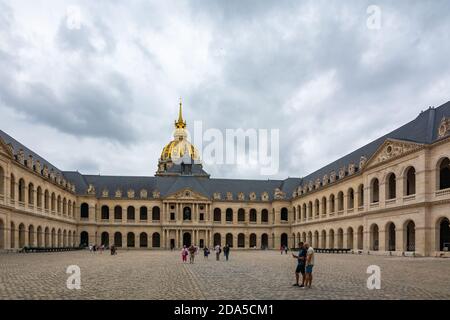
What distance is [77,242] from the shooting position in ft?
288

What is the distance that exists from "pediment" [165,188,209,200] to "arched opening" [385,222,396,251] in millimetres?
45606

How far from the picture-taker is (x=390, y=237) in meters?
53.4

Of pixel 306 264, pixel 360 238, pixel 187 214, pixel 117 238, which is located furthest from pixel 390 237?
pixel 117 238

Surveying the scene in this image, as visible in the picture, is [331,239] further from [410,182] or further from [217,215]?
[217,215]

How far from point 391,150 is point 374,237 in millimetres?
12002

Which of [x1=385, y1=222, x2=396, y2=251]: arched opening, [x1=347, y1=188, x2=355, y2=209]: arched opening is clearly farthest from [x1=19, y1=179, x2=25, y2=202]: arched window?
[x1=385, y1=222, x2=396, y2=251]: arched opening

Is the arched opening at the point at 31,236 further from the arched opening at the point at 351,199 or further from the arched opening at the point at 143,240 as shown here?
the arched opening at the point at 351,199

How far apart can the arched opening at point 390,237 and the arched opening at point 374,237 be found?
2574 millimetres

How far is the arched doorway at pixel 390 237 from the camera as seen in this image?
51.7 metres

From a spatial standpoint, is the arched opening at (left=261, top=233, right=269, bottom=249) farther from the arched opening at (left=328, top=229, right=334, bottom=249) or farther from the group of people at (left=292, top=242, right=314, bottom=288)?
the group of people at (left=292, top=242, right=314, bottom=288)

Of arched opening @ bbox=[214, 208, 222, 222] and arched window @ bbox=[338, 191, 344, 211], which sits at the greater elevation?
arched window @ bbox=[338, 191, 344, 211]

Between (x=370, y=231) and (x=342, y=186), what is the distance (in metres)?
11.2

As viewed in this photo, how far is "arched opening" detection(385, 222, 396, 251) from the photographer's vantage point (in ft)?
170
